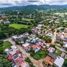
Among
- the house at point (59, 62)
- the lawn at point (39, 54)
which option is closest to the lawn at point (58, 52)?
the lawn at point (39, 54)

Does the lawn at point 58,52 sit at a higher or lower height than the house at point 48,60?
lower

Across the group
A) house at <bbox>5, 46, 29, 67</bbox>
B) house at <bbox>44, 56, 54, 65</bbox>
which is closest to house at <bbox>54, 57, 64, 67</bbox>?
house at <bbox>44, 56, 54, 65</bbox>

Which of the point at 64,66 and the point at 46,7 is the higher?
the point at 64,66

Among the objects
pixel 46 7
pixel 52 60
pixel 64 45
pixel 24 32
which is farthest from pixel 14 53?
pixel 46 7

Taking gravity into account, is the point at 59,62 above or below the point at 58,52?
above

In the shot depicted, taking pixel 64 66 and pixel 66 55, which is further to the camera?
pixel 66 55

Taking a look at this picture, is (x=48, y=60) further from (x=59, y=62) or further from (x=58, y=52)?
(x=58, y=52)

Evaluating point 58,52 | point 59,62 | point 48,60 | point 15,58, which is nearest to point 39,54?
point 48,60

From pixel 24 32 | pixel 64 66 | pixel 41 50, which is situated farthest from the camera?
pixel 24 32

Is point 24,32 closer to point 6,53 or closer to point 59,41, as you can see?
point 59,41

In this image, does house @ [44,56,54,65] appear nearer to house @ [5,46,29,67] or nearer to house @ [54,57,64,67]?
house @ [54,57,64,67]

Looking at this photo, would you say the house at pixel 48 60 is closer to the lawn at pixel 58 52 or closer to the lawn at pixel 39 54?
the lawn at pixel 39 54
